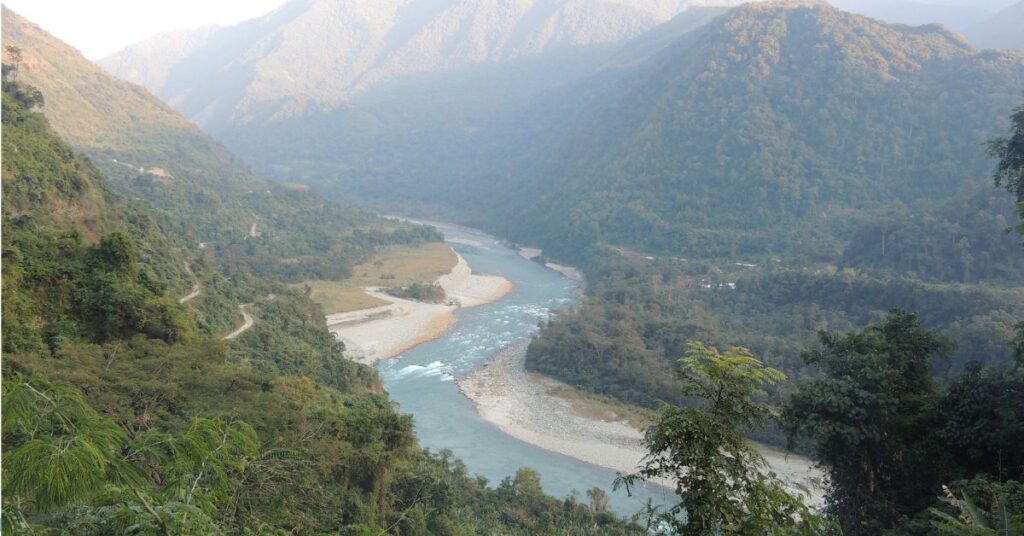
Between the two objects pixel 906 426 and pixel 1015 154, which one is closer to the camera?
pixel 906 426

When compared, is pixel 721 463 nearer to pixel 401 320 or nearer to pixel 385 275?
pixel 401 320

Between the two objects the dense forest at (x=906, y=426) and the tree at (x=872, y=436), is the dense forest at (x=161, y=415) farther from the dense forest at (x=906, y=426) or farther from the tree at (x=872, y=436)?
the tree at (x=872, y=436)

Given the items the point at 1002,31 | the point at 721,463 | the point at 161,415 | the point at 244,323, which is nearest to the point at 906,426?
the point at 721,463

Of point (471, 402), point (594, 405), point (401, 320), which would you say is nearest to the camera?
point (471, 402)

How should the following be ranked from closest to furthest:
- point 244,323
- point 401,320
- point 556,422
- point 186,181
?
point 244,323
point 556,422
point 401,320
point 186,181

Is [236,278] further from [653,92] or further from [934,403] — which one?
[653,92]

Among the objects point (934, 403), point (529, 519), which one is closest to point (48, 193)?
point (529, 519)

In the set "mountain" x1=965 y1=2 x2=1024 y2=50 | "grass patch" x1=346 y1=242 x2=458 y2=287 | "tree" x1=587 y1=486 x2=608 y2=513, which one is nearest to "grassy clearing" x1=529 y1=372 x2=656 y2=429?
"tree" x1=587 y1=486 x2=608 y2=513
